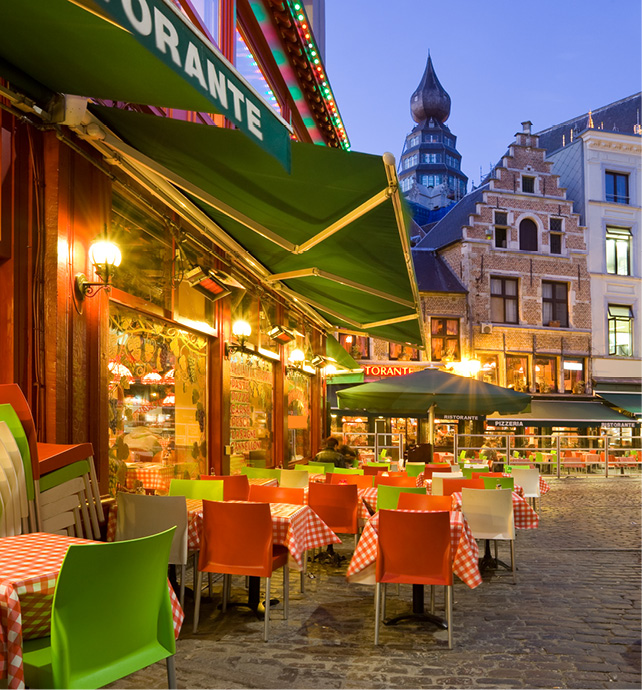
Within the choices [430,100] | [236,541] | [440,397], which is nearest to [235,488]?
[236,541]

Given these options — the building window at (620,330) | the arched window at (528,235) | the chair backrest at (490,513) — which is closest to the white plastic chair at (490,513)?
the chair backrest at (490,513)

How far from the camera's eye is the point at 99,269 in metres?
5.38

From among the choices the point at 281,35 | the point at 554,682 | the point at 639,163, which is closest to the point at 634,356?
the point at 639,163

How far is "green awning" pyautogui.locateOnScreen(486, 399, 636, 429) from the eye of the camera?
903 inches

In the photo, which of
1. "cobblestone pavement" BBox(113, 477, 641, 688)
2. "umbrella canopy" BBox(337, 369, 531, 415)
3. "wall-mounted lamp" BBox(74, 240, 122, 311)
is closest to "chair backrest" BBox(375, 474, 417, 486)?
"cobblestone pavement" BBox(113, 477, 641, 688)

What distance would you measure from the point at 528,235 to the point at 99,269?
23.0 meters

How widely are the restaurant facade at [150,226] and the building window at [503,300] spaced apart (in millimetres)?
16291

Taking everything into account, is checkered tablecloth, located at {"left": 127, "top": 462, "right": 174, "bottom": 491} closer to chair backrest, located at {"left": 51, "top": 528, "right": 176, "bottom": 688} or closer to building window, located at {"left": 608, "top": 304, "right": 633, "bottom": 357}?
chair backrest, located at {"left": 51, "top": 528, "right": 176, "bottom": 688}

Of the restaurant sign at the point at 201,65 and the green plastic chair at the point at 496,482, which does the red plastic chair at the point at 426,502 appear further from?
the restaurant sign at the point at 201,65

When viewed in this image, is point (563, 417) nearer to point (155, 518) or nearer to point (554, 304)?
point (554, 304)

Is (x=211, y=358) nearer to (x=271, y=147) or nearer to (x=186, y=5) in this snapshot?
(x=186, y=5)

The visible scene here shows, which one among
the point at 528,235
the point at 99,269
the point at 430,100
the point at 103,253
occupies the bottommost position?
the point at 99,269

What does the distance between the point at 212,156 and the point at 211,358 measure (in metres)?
4.52

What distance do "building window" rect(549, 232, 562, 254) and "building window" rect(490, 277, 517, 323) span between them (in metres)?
2.07
